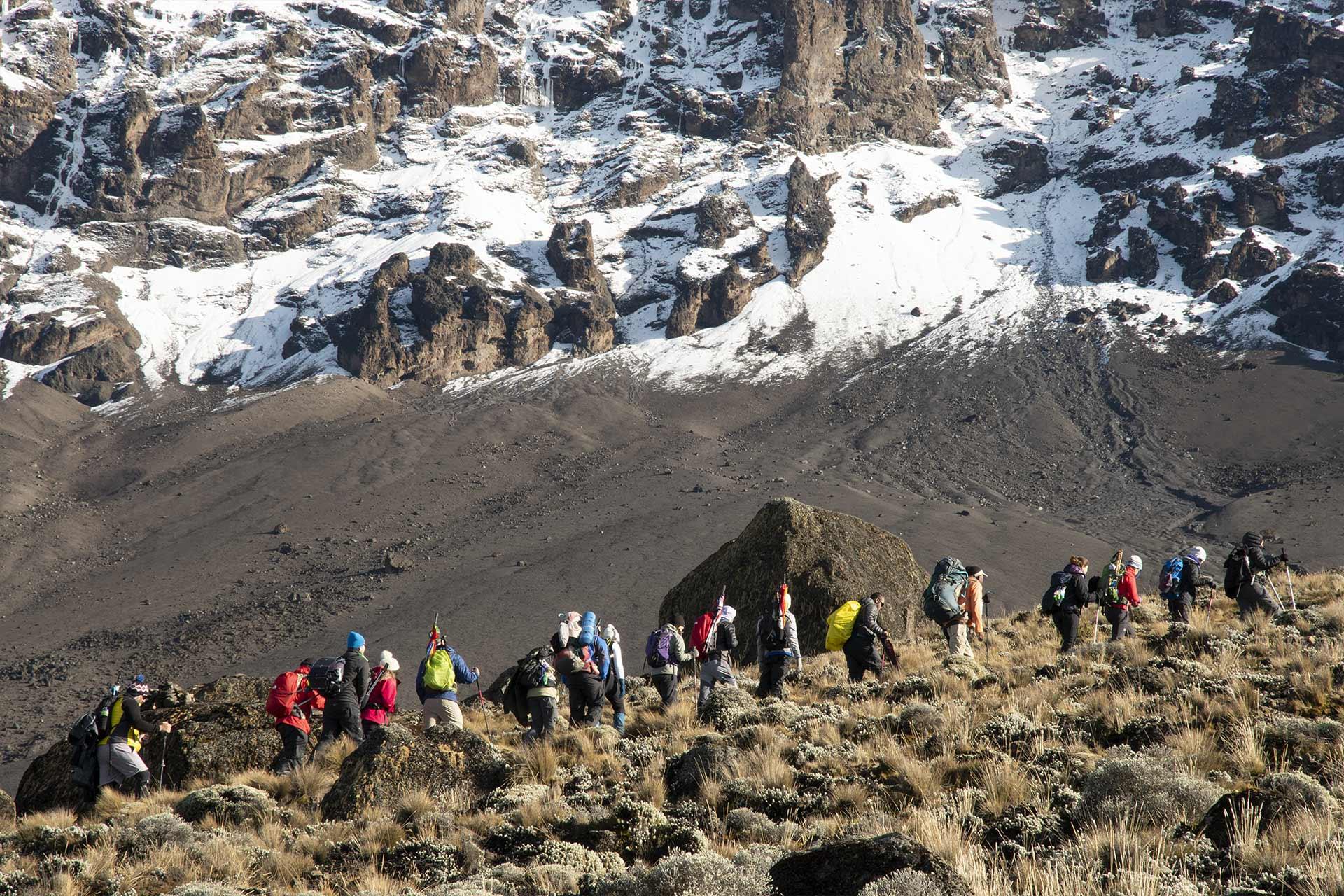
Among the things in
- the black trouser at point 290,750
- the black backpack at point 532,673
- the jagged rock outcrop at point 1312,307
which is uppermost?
the black backpack at point 532,673

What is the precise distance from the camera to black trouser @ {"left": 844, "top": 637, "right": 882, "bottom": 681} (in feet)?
43.0

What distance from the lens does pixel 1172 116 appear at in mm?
194375

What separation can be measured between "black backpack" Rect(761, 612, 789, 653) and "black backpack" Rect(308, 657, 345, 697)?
5647 millimetres

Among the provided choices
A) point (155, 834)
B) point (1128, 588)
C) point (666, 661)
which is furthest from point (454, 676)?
point (1128, 588)

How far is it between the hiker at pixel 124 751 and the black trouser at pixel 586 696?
16.2 ft

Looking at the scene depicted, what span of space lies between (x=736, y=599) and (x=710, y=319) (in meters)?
144

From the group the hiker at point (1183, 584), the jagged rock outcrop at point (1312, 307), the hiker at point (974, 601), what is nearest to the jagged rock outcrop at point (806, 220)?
the jagged rock outcrop at point (1312, 307)

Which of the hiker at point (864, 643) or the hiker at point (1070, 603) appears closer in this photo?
the hiker at point (864, 643)

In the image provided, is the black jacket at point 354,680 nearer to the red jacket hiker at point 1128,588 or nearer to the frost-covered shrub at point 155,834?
the frost-covered shrub at point 155,834

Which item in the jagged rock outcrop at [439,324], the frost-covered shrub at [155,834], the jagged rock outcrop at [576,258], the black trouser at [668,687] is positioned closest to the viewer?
the frost-covered shrub at [155,834]

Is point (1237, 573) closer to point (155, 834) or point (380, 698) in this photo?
point (380, 698)

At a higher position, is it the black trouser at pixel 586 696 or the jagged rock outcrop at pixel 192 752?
the black trouser at pixel 586 696

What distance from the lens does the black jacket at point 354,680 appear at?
12.3 meters

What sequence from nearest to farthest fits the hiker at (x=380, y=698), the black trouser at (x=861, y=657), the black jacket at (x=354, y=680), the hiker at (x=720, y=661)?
the black jacket at (x=354, y=680)
the hiker at (x=380, y=698)
the black trouser at (x=861, y=657)
the hiker at (x=720, y=661)
